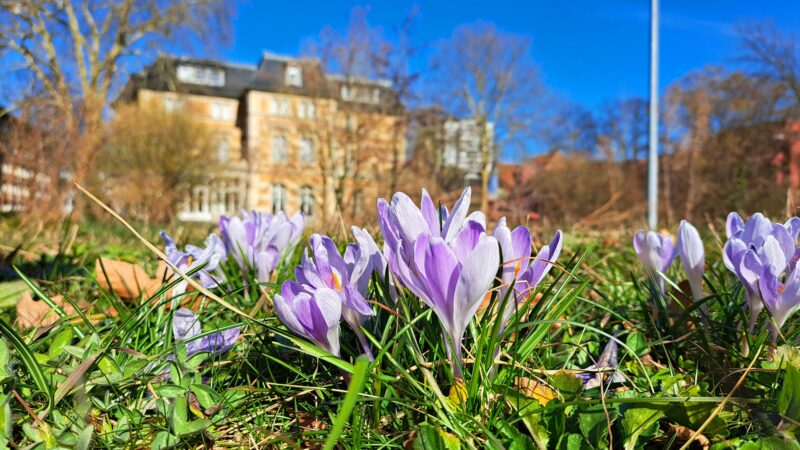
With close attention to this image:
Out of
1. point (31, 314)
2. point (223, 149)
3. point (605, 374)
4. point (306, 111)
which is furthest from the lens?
point (223, 149)

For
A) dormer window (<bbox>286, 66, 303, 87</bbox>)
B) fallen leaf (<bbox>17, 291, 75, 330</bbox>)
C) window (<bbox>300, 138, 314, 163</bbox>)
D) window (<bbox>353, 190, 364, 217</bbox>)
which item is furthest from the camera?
window (<bbox>300, 138, 314, 163</bbox>)

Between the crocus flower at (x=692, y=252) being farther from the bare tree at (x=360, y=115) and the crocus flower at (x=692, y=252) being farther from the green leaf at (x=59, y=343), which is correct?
the bare tree at (x=360, y=115)

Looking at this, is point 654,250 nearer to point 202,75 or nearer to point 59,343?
point 59,343

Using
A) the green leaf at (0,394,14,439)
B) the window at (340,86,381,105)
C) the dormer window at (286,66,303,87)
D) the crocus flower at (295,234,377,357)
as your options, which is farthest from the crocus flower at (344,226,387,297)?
the dormer window at (286,66,303,87)

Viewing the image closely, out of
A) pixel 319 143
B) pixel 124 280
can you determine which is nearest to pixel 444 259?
pixel 124 280

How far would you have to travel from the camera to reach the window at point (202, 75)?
44562mm

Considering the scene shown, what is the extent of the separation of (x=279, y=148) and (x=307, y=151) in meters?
2.17

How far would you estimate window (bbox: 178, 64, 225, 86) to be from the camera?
146 ft

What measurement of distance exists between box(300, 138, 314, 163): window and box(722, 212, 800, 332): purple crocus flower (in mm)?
18155

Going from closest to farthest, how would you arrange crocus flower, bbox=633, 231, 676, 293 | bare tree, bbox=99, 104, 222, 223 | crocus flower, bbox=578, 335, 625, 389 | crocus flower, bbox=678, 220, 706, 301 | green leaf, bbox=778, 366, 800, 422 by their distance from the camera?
green leaf, bbox=778, 366, 800, 422 → crocus flower, bbox=578, 335, 625, 389 → crocus flower, bbox=678, 220, 706, 301 → crocus flower, bbox=633, 231, 676, 293 → bare tree, bbox=99, 104, 222, 223

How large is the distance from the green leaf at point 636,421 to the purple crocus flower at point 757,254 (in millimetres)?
361

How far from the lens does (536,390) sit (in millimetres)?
939

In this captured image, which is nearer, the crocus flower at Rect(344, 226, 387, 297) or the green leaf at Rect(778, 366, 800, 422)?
the green leaf at Rect(778, 366, 800, 422)

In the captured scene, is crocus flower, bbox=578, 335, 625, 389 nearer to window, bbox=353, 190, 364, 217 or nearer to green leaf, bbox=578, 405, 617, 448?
green leaf, bbox=578, 405, 617, 448
